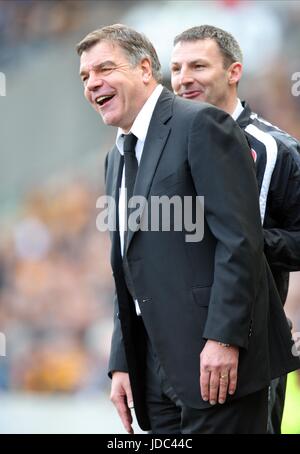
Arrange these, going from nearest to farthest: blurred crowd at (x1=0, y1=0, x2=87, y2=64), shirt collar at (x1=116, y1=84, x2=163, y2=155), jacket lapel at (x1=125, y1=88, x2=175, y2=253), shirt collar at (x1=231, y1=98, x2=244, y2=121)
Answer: jacket lapel at (x1=125, y1=88, x2=175, y2=253) → shirt collar at (x1=116, y1=84, x2=163, y2=155) → shirt collar at (x1=231, y1=98, x2=244, y2=121) → blurred crowd at (x1=0, y1=0, x2=87, y2=64)

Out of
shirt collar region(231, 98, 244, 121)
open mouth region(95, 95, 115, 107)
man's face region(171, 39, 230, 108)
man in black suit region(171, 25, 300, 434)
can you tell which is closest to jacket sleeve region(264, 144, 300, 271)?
man in black suit region(171, 25, 300, 434)

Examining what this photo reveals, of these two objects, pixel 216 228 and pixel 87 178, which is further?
pixel 87 178

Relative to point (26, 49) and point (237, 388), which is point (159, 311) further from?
point (26, 49)

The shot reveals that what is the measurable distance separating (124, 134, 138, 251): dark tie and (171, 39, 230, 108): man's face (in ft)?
2.11

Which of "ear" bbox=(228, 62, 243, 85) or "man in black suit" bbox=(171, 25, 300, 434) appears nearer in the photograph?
"man in black suit" bbox=(171, 25, 300, 434)

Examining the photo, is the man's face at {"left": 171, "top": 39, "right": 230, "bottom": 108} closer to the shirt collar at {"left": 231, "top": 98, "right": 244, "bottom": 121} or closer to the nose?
the shirt collar at {"left": 231, "top": 98, "right": 244, "bottom": 121}

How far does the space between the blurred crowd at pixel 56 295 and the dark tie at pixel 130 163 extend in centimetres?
479

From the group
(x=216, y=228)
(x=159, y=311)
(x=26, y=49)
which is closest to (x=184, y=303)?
(x=159, y=311)

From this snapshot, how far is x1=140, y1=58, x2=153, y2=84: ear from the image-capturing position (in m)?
2.90

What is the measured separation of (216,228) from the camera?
263 cm

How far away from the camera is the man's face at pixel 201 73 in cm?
344

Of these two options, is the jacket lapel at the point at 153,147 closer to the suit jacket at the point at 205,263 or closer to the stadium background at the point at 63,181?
the suit jacket at the point at 205,263
